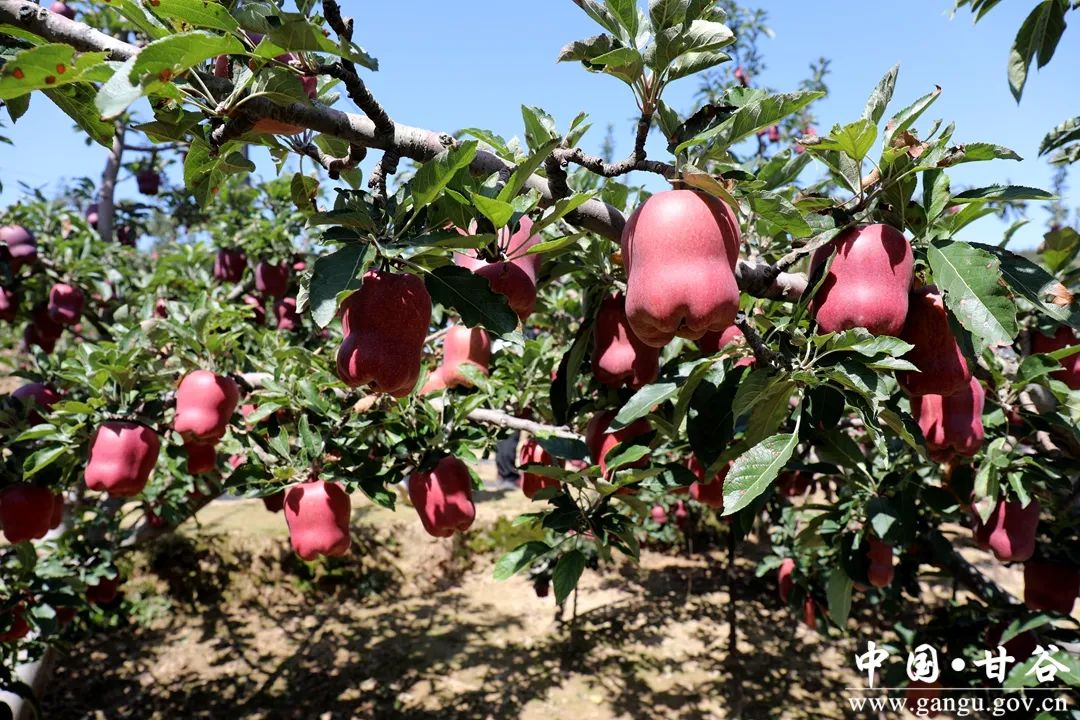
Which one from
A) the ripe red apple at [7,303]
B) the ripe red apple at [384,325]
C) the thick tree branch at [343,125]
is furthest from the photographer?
the ripe red apple at [7,303]

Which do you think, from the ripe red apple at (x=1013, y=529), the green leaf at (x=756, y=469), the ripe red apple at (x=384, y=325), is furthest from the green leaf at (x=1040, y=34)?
the ripe red apple at (x=384, y=325)

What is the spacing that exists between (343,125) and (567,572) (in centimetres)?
86

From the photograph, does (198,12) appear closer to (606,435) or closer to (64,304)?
(606,435)

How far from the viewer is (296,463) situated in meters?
1.69

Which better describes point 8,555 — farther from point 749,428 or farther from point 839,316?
point 839,316

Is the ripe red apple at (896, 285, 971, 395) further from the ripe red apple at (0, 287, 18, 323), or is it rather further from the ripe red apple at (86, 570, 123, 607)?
the ripe red apple at (0, 287, 18, 323)

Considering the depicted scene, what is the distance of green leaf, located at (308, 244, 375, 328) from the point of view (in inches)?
28.1

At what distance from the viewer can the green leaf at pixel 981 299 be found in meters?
0.75

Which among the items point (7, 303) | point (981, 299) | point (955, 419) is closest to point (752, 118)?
point (981, 299)

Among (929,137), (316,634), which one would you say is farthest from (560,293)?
(316,634)

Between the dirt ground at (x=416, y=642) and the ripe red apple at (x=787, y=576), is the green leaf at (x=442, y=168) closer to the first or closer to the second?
the ripe red apple at (x=787, y=576)

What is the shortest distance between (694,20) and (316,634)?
5.04 metres

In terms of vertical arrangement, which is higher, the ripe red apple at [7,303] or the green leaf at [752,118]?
the ripe red apple at [7,303]

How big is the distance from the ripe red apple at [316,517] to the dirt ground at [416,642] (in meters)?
2.30
